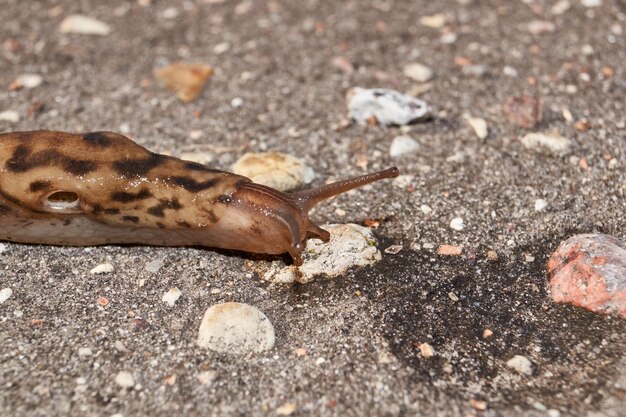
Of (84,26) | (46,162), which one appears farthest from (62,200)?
(84,26)

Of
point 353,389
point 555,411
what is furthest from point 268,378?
point 555,411

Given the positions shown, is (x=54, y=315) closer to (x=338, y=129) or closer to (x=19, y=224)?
(x=19, y=224)

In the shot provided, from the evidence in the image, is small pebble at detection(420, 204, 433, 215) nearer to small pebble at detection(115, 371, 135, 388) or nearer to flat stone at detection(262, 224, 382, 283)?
flat stone at detection(262, 224, 382, 283)

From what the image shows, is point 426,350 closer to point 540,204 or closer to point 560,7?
point 540,204

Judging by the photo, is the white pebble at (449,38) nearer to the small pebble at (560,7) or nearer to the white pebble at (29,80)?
the small pebble at (560,7)

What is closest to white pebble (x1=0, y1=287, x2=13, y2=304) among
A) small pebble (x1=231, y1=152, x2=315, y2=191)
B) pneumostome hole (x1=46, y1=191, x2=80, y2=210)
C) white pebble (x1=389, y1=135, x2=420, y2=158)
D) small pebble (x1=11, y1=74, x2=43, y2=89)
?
pneumostome hole (x1=46, y1=191, x2=80, y2=210)

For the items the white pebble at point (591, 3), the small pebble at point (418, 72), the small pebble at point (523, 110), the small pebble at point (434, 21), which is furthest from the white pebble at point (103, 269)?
the white pebble at point (591, 3)

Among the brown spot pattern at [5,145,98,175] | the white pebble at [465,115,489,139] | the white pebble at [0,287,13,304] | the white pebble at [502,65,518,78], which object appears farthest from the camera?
the white pebble at [502,65,518,78]
